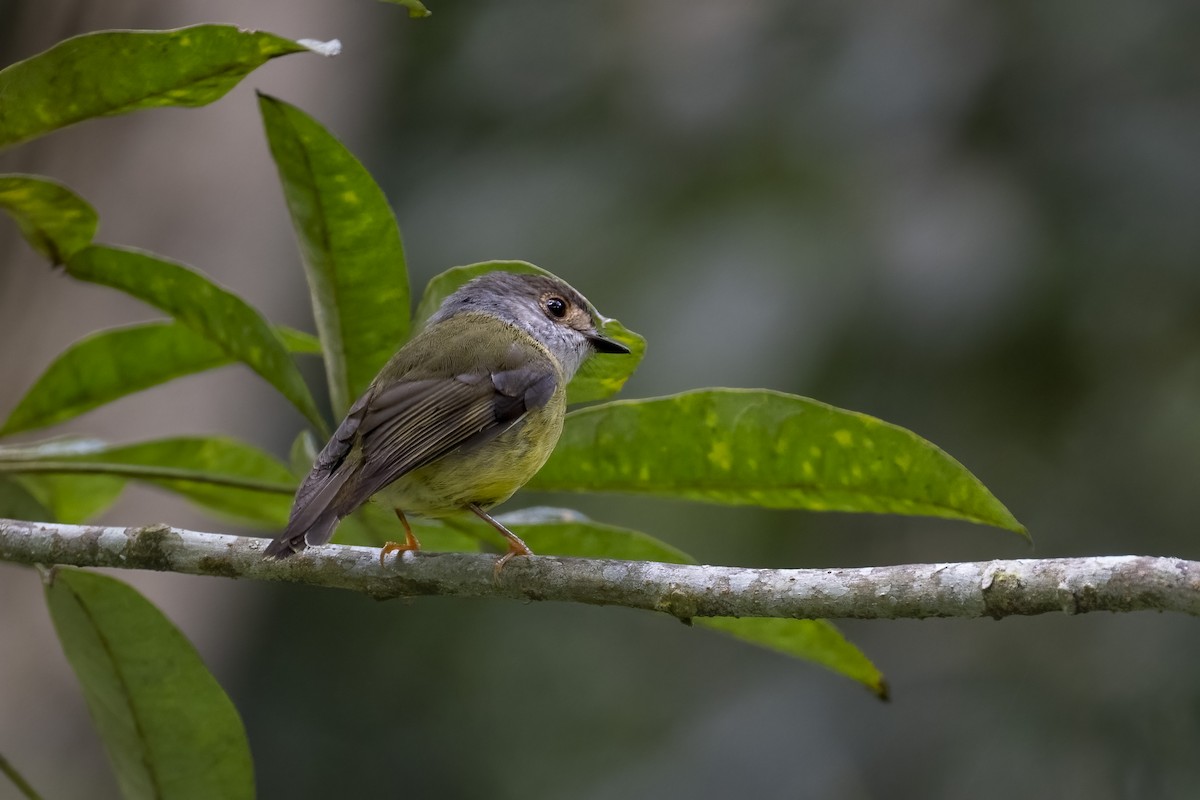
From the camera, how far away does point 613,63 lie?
5648 mm

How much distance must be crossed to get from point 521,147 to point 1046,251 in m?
2.33

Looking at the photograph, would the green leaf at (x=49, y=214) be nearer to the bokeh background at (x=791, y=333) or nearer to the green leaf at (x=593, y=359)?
the green leaf at (x=593, y=359)

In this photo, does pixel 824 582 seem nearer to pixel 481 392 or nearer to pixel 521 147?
pixel 481 392

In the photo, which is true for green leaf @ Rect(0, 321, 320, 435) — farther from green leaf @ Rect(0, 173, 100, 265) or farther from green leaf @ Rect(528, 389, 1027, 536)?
green leaf @ Rect(528, 389, 1027, 536)

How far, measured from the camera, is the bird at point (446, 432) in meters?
2.36

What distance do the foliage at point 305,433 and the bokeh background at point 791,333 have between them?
1702mm

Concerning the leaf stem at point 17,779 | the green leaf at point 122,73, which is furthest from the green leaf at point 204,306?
the leaf stem at point 17,779

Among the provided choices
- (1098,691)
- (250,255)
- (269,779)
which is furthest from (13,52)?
(1098,691)

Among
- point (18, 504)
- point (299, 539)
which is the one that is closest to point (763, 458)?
point (299, 539)

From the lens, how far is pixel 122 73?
2162 millimetres

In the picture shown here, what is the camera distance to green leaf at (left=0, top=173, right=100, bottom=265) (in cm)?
226

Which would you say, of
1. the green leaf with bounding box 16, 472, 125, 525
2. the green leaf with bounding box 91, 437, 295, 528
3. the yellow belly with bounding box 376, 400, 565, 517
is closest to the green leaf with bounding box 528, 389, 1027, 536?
the yellow belly with bounding box 376, 400, 565, 517

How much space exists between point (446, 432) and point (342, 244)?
47 centimetres

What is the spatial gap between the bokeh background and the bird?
50.5 inches
